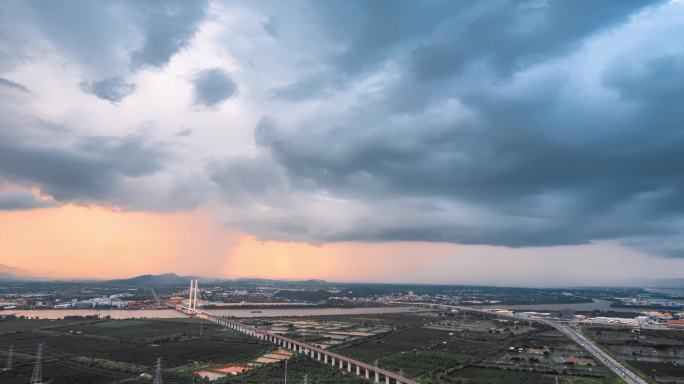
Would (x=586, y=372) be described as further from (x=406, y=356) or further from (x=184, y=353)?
(x=184, y=353)

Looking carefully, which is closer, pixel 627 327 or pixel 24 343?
pixel 24 343

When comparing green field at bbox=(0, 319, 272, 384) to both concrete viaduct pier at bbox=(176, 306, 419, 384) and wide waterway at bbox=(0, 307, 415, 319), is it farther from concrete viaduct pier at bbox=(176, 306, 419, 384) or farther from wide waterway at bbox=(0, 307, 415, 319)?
wide waterway at bbox=(0, 307, 415, 319)

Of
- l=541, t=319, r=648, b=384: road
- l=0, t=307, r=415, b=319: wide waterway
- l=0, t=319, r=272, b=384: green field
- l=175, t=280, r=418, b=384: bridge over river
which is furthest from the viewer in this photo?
l=0, t=307, r=415, b=319: wide waterway

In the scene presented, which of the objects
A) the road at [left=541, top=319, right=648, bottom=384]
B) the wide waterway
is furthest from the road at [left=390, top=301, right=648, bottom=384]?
the wide waterway

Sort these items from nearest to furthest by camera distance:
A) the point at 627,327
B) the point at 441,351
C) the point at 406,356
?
the point at 406,356 → the point at 441,351 → the point at 627,327

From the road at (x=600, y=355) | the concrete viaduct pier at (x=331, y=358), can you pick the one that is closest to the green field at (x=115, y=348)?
the concrete viaduct pier at (x=331, y=358)

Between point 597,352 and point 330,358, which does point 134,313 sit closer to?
point 330,358

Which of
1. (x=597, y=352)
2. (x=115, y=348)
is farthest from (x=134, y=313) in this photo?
(x=597, y=352)

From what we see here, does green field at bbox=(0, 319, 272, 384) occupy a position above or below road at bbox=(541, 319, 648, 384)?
above

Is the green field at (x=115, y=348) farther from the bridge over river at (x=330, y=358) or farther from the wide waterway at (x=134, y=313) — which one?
the wide waterway at (x=134, y=313)

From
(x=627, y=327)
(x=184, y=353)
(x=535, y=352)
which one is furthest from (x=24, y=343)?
(x=627, y=327)

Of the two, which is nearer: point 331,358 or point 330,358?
point 331,358
